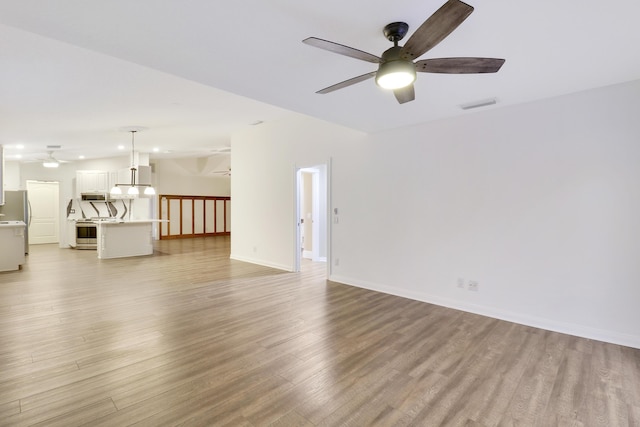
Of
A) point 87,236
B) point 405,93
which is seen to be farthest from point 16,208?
point 405,93

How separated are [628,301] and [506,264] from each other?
1043mm

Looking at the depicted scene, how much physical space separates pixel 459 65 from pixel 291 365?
8.34 feet

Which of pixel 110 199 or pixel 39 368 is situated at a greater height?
pixel 110 199

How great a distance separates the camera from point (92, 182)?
9305 mm

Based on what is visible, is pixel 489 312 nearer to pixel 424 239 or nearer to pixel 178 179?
pixel 424 239

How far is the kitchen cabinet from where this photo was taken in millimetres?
9258

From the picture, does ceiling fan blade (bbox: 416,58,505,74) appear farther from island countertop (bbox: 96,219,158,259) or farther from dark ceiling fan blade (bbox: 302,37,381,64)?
island countertop (bbox: 96,219,158,259)

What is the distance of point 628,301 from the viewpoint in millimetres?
2951

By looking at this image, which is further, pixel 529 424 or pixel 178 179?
pixel 178 179

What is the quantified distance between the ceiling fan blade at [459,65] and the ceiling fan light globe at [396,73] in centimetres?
9

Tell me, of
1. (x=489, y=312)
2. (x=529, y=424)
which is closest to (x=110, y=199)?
(x=489, y=312)

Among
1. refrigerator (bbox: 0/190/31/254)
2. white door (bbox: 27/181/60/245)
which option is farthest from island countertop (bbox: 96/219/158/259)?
white door (bbox: 27/181/60/245)

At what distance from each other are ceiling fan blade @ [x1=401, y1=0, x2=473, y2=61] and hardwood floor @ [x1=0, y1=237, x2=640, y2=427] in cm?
227

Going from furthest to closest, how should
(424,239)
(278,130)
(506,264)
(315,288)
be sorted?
(278,130) → (315,288) → (424,239) → (506,264)
